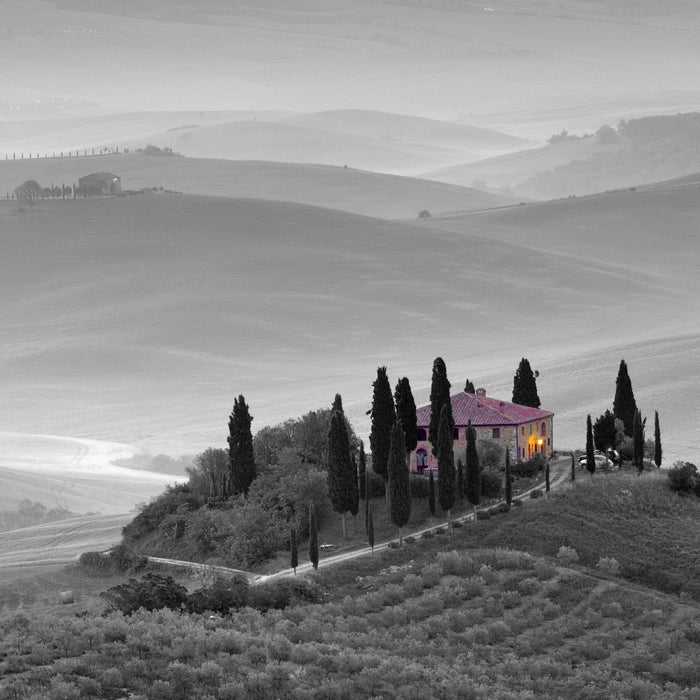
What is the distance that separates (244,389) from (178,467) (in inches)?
1104

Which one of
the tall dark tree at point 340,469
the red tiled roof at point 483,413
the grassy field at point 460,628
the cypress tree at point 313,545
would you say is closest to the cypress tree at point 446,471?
the grassy field at point 460,628

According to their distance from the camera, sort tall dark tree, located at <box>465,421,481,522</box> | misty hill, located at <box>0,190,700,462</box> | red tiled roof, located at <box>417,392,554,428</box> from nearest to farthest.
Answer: tall dark tree, located at <box>465,421,481,522</box> < red tiled roof, located at <box>417,392,554,428</box> < misty hill, located at <box>0,190,700,462</box>

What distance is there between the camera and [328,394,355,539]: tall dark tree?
55188 millimetres

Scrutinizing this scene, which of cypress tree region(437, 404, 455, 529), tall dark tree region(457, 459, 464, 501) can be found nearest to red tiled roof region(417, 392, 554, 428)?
tall dark tree region(457, 459, 464, 501)

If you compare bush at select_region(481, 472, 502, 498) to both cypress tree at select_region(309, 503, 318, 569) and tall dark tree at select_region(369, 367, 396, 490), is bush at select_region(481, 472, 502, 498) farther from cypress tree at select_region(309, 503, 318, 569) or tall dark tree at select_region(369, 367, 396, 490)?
cypress tree at select_region(309, 503, 318, 569)

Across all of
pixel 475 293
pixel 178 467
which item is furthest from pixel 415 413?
pixel 475 293

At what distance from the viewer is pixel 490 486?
58.3 m

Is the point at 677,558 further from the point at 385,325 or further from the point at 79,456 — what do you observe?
the point at 385,325

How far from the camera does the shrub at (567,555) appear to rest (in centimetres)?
5081

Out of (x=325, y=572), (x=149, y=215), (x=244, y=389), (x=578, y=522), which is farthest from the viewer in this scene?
(x=149, y=215)

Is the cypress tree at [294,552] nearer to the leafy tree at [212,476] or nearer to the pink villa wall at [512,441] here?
the pink villa wall at [512,441]

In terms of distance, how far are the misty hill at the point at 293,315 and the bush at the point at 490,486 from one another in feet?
113

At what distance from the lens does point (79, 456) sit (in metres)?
109

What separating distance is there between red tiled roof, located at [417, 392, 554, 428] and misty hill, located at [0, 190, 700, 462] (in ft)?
88.5
